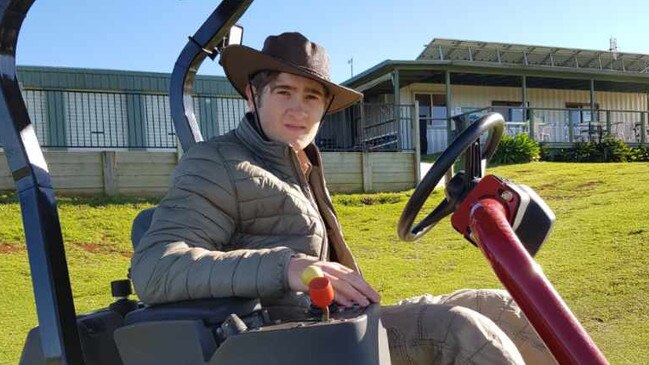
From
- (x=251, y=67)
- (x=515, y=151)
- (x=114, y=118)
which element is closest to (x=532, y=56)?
(x=515, y=151)

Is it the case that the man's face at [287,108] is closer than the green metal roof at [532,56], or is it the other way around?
the man's face at [287,108]

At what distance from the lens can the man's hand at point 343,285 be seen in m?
1.29

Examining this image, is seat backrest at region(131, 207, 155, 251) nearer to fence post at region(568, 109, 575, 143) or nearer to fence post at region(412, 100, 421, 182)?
fence post at region(412, 100, 421, 182)

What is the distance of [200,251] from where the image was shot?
1458 mm

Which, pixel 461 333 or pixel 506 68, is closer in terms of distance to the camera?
pixel 461 333

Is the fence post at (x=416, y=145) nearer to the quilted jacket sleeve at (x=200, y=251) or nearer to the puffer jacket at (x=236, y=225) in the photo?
the puffer jacket at (x=236, y=225)

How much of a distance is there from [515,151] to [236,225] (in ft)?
45.1

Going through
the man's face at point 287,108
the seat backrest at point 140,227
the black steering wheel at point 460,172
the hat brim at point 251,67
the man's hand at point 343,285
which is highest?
the hat brim at point 251,67

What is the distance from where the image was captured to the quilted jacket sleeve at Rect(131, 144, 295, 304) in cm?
137

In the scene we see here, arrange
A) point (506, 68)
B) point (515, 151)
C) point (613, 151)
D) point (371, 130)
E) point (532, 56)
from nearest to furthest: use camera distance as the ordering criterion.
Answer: point (515, 151)
point (371, 130)
point (613, 151)
point (506, 68)
point (532, 56)

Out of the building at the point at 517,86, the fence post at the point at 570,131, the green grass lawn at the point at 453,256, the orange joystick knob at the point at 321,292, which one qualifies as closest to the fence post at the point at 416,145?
the green grass lawn at the point at 453,256

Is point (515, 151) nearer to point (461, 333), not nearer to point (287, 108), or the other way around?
point (287, 108)

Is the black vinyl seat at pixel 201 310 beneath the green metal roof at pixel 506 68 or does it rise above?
beneath

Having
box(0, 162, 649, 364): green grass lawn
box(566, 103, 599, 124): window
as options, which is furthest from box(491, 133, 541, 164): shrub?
box(0, 162, 649, 364): green grass lawn
